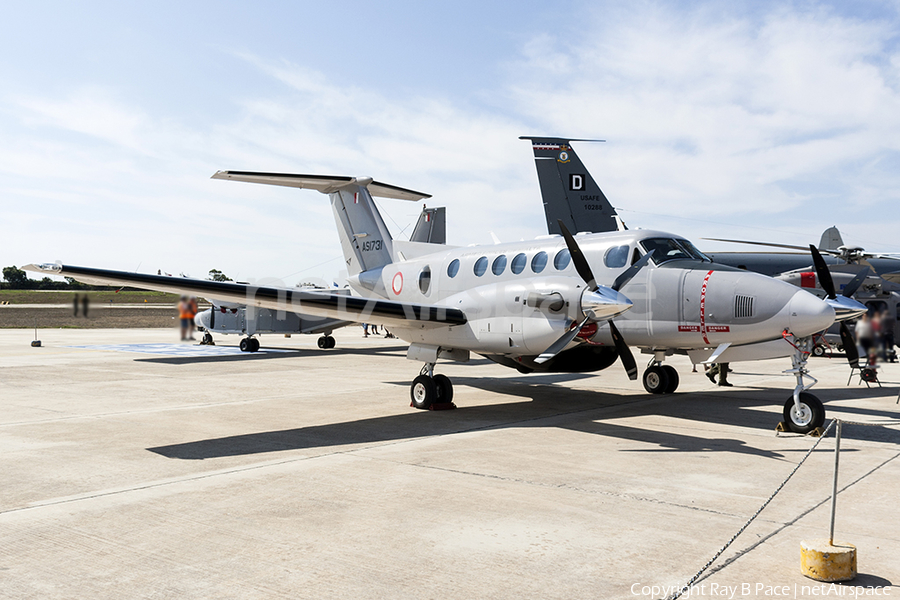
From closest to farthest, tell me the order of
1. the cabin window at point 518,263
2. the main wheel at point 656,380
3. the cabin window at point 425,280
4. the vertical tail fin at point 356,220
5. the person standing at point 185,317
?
1. the person standing at point 185,317
2. the cabin window at point 518,263
3. the cabin window at point 425,280
4. the main wheel at point 656,380
5. the vertical tail fin at point 356,220

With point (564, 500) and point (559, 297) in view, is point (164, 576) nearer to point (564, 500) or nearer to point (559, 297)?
point (564, 500)

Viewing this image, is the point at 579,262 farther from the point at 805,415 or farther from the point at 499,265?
the point at 805,415

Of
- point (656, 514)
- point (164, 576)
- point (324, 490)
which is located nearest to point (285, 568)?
point (164, 576)

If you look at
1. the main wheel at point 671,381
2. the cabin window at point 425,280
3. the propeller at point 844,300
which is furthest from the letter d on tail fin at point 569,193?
the propeller at point 844,300

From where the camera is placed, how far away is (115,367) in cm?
1905

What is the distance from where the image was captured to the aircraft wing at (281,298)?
343 inches

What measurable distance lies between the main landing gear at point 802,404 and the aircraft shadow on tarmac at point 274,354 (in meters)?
17.6

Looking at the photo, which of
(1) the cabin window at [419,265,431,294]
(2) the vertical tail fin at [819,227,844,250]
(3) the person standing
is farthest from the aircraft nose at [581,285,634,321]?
(2) the vertical tail fin at [819,227,844,250]

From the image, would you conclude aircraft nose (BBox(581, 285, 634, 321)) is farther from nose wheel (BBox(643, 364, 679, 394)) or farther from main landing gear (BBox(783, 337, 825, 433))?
nose wheel (BBox(643, 364, 679, 394))

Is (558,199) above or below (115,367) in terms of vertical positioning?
above

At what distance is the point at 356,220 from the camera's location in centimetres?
1617

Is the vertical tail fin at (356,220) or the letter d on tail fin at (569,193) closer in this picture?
the vertical tail fin at (356,220)

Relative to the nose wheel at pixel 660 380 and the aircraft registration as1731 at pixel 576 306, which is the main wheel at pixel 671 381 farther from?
the aircraft registration as1731 at pixel 576 306

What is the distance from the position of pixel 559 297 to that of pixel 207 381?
10.1 m
